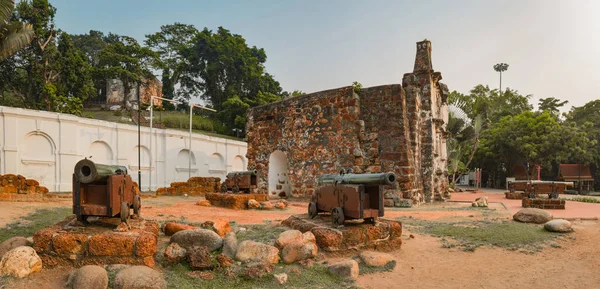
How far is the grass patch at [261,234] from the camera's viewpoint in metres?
5.94

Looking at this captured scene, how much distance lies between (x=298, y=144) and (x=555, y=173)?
78.0 ft

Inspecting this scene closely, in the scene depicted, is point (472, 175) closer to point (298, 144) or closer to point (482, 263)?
point (298, 144)

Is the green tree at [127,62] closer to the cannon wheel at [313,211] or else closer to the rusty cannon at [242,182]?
the rusty cannon at [242,182]

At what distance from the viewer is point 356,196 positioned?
5.80 meters

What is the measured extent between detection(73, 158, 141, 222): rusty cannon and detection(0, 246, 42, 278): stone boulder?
2.72 ft

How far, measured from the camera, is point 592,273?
509 centimetres

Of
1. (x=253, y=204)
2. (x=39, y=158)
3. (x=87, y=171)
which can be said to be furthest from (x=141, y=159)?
(x=87, y=171)

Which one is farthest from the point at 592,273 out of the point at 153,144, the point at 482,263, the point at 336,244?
the point at 153,144

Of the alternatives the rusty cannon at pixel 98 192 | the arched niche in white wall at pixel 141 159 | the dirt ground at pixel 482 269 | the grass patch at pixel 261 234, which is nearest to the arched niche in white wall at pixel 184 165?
the arched niche in white wall at pixel 141 159

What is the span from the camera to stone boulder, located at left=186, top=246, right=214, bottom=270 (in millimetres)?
4480

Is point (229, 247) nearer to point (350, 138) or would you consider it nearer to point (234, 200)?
point (234, 200)

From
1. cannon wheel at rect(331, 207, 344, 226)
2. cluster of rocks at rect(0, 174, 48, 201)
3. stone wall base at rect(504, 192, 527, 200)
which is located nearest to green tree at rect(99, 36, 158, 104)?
cluster of rocks at rect(0, 174, 48, 201)

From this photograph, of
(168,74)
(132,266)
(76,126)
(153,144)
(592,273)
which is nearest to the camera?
(132,266)

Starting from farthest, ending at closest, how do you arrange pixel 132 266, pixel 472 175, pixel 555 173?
1. pixel 472 175
2. pixel 555 173
3. pixel 132 266
